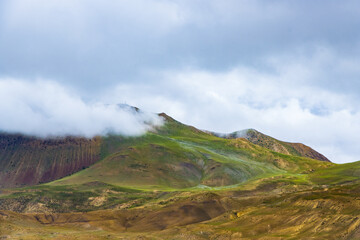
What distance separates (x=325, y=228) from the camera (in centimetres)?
9131

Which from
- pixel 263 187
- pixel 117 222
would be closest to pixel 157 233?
pixel 117 222

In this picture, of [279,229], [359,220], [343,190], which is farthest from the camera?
[343,190]

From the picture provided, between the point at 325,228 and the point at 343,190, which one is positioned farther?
the point at 343,190

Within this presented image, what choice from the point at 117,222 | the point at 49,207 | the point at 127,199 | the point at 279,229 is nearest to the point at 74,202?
the point at 49,207

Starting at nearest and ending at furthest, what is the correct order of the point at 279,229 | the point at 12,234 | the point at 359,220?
the point at 359,220 → the point at 279,229 → the point at 12,234

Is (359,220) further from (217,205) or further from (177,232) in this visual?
(217,205)

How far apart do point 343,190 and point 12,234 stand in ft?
309

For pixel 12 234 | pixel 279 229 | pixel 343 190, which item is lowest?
pixel 12 234

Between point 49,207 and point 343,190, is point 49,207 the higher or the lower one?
Answer: the lower one

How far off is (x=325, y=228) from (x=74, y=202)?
385 feet

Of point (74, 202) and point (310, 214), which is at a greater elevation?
point (310, 214)

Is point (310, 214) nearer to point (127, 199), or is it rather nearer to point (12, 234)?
point (12, 234)

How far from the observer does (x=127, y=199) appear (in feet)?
599

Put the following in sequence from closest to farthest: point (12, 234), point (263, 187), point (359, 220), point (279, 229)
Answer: point (359, 220)
point (279, 229)
point (12, 234)
point (263, 187)
